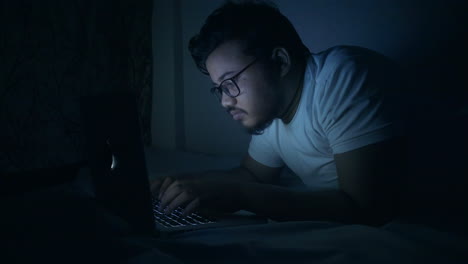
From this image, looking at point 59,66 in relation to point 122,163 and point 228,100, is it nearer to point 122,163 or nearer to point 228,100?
point 228,100

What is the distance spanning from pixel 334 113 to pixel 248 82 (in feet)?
1.00

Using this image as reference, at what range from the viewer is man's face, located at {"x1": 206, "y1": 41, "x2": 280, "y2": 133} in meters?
1.11

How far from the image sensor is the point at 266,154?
1359 mm

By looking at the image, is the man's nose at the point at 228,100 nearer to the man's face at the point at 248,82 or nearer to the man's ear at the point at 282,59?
the man's face at the point at 248,82

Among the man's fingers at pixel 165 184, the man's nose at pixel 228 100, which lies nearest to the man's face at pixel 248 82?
the man's nose at pixel 228 100

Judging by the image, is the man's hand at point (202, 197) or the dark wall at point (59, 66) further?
the dark wall at point (59, 66)

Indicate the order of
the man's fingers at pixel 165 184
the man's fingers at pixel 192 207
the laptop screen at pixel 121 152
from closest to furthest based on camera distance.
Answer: the laptop screen at pixel 121 152
the man's fingers at pixel 192 207
the man's fingers at pixel 165 184

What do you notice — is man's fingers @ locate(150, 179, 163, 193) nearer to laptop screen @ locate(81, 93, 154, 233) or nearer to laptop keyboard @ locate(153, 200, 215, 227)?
laptop keyboard @ locate(153, 200, 215, 227)

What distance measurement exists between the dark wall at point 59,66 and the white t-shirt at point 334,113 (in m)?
1.40

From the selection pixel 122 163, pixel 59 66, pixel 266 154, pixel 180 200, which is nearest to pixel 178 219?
pixel 180 200

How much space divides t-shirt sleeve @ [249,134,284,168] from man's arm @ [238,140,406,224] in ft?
1.52

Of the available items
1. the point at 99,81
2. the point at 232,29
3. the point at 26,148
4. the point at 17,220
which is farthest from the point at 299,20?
the point at 26,148

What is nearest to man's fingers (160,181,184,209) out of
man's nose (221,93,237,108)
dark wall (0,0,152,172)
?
man's nose (221,93,237,108)

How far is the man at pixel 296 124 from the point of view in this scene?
0.87 meters
